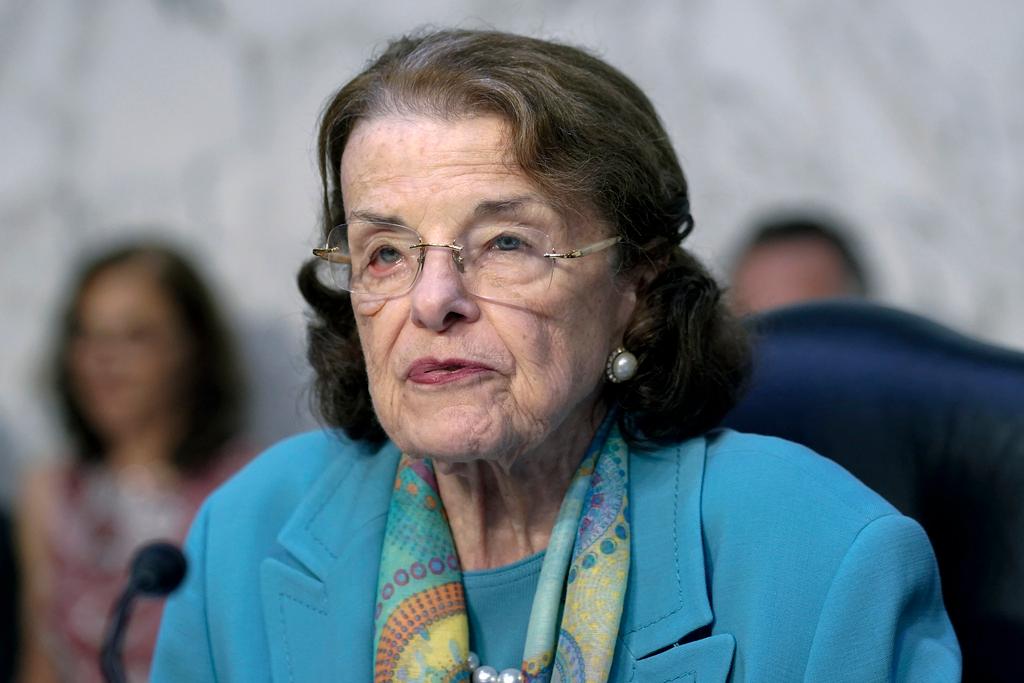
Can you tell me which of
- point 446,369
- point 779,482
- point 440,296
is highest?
point 440,296

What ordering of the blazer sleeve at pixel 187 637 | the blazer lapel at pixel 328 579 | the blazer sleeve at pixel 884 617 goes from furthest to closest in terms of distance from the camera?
the blazer sleeve at pixel 187 637, the blazer lapel at pixel 328 579, the blazer sleeve at pixel 884 617

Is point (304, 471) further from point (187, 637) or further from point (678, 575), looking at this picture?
point (678, 575)

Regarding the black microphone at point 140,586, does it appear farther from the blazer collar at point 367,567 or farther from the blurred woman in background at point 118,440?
the blurred woman in background at point 118,440

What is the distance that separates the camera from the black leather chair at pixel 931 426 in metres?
1.93

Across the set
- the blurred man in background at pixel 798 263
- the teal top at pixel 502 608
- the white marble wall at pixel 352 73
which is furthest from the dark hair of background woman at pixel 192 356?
the teal top at pixel 502 608

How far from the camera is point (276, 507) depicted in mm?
2074

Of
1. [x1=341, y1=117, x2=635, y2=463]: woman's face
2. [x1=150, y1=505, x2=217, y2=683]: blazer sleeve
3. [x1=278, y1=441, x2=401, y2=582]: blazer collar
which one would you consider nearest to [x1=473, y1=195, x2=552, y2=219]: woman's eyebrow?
[x1=341, y1=117, x2=635, y2=463]: woman's face

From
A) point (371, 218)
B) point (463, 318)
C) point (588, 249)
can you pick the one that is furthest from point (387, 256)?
point (588, 249)

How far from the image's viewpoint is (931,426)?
79.9 inches

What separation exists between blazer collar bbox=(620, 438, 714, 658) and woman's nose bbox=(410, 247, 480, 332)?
40 cm

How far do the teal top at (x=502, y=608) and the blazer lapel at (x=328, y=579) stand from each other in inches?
6.1

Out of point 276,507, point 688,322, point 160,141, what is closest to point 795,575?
point 688,322

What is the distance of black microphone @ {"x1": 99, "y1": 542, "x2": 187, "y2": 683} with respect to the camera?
1689 millimetres

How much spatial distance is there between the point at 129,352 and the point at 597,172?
229 cm
